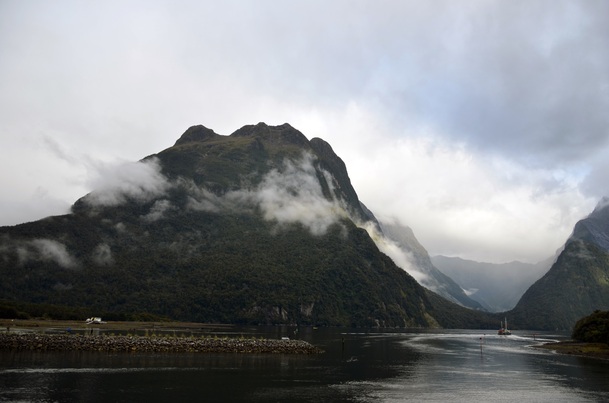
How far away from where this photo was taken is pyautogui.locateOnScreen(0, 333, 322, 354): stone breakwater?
95.7 meters

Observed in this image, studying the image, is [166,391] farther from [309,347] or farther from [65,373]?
[309,347]

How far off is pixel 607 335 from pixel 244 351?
124754 millimetres

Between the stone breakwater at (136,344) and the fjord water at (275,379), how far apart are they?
6510mm

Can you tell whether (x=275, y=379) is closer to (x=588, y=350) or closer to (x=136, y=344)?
(x=136, y=344)

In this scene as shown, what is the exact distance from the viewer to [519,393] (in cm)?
6788

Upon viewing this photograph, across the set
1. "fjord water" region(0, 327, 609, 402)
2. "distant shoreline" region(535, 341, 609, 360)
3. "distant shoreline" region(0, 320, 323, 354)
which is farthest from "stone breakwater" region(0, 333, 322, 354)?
"distant shoreline" region(535, 341, 609, 360)

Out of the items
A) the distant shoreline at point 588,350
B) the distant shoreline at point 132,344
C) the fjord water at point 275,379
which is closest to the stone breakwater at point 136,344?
the distant shoreline at point 132,344

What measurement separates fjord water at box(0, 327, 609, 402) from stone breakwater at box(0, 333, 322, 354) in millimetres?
6510

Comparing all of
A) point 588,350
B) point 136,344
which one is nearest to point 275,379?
point 136,344

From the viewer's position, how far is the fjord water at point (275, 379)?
56.5 meters

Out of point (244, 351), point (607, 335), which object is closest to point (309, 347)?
point (244, 351)

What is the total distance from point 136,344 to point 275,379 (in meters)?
43.9

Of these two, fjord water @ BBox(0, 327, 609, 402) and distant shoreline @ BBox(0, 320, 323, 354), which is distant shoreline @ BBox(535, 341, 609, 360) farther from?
distant shoreline @ BBox(0, 320, 323, 354)

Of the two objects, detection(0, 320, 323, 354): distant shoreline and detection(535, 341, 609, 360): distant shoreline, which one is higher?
detection(0, 320, 323, 354): distant shoreline
